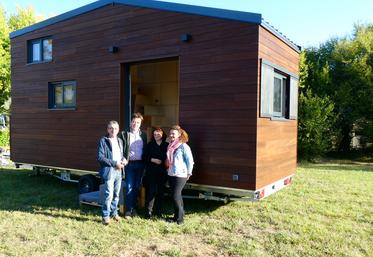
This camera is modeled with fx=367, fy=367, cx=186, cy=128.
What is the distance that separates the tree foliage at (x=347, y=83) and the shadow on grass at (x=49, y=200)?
509 inches

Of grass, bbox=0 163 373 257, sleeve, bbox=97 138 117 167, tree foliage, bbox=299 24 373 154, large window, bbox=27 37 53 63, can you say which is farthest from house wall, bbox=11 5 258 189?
tree foliage, bbox=299 24 373 154

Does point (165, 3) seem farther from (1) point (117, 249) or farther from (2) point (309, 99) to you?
(2) point (309, 99)

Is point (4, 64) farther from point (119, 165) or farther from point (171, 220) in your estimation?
point (171, 220)

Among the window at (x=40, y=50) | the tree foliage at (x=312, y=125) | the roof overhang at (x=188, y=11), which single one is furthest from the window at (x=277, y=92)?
the tree foliage at (x=312, y=125)

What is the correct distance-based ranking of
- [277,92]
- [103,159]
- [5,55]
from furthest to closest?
1. [5,55]
2. [277,92]
3. [103,159]

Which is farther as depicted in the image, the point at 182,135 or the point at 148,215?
the point at 148,215

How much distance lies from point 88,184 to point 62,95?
231cm

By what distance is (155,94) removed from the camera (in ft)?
35.0

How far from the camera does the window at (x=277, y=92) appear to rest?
585 centimetres

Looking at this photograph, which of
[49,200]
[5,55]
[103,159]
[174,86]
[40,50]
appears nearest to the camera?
[103,159]

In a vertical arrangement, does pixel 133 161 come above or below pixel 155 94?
below

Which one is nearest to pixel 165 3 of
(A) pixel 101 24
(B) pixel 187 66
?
(B) pixel 187 66

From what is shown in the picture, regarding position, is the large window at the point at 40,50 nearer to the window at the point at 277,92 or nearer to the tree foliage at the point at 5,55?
the window at the point at 277,92

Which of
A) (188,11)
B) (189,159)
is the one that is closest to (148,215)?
(189,159)
